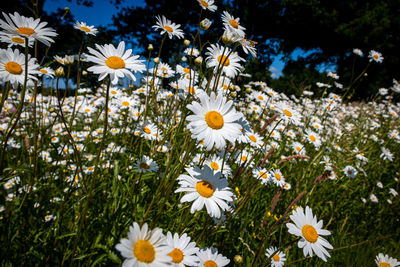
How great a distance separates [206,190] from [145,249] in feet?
1.38

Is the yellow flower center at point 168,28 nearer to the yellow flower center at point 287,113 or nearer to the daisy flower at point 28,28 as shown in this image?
the daisy flower at point 28,28

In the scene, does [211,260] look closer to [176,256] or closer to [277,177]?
[176,256]

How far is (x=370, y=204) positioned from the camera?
145 inches

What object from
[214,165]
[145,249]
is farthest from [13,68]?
[214,165]

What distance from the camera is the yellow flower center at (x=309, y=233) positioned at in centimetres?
121

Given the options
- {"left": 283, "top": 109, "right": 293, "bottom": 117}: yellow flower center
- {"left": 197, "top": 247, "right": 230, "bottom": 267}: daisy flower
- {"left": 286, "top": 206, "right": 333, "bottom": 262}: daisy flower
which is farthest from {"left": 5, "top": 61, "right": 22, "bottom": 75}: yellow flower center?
{"left": 283, "top": 109, "right": 293, "bottom": 117}: yellow flower center

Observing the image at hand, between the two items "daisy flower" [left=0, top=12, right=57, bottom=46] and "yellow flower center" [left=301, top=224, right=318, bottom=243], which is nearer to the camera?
"daisy flower" [left=0, top=12, right=57, bottom=46]

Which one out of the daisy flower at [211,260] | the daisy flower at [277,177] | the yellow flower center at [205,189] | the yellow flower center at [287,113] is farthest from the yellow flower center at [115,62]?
the daisy flower at [277,177]

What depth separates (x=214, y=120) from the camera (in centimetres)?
109

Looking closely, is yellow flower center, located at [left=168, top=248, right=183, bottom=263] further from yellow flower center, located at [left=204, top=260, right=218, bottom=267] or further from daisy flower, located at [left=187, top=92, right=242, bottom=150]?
daisy flower, located at [left=187, top=92, right=242, bottom=150]

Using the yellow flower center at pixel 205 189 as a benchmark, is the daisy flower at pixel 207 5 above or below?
above

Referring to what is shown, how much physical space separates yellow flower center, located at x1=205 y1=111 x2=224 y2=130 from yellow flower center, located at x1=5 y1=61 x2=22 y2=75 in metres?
1.05

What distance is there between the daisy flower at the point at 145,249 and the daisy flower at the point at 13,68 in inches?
37.0

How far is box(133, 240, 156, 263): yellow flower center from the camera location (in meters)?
0.79
